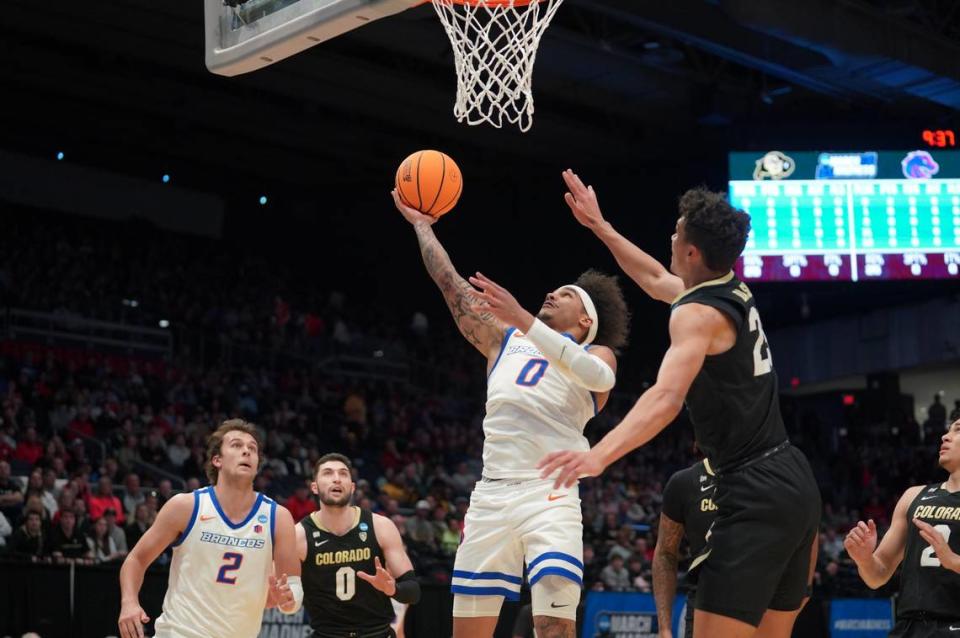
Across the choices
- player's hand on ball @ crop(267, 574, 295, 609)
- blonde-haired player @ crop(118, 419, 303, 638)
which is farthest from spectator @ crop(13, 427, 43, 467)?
player's hand on ball @ crop(267, 574, 295, 609)

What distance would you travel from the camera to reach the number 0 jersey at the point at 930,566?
6.14 metres

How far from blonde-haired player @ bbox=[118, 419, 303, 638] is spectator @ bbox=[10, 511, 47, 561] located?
519cm

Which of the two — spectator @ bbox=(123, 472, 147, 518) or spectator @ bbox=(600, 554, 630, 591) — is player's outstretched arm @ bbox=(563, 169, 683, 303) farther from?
spectator @ bbox=(600, 554, 630, 591)

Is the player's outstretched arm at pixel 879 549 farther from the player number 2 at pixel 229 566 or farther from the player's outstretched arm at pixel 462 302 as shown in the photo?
the player number 2 at pixel 229 566

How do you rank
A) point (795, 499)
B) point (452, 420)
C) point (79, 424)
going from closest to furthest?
point (795, 499)
point (79, 424)
point (452, 420)

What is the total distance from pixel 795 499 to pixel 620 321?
88.0 inches

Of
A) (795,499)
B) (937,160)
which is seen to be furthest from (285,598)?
(937,160)

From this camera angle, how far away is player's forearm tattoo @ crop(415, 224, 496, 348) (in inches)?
251

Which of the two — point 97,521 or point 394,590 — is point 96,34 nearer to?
point 97,521

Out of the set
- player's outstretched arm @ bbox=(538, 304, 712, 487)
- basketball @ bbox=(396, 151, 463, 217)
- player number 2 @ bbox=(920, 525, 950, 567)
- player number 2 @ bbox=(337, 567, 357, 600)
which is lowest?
player number 2 @ bbox=(337, 567, 357, 600)

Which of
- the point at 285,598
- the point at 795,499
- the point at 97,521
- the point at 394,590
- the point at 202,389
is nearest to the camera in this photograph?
the point at 795,499

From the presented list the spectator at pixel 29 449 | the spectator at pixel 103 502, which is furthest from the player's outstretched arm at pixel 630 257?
the spectator at pixel 29 449

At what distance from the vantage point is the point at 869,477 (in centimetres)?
2444

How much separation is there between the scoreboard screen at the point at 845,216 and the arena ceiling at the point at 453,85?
1688mm
